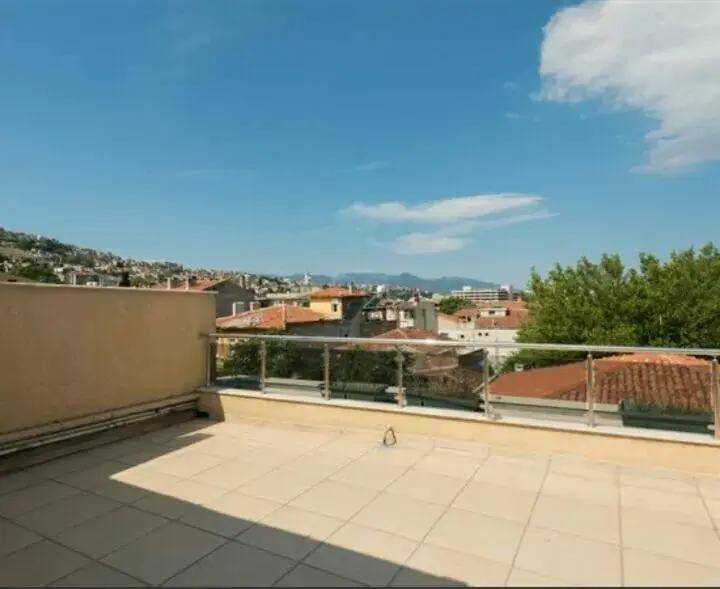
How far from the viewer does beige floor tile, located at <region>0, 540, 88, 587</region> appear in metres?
2.21

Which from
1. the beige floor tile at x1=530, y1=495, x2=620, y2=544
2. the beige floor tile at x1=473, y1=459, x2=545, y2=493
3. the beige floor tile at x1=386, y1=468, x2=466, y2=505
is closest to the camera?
the beige floor tile at x1=530, y1=495, x2=620, y2=544

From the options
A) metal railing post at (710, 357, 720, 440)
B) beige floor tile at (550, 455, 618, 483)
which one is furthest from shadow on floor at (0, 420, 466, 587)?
metal railing post at (710, 357, 720, 440)

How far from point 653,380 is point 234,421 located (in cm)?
448

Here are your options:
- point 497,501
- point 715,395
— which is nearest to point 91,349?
point 497,501

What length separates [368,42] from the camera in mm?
11930

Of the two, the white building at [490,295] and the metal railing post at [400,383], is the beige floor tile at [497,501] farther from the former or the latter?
the white building at [490,295]

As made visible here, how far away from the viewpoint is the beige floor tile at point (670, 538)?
2.41 metres

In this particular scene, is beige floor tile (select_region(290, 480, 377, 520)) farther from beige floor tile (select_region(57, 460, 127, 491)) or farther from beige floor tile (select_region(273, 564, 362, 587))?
beige floor tile (select_region(57, 460, 127, 491))

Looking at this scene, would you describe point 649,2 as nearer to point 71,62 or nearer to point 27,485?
point 27,485

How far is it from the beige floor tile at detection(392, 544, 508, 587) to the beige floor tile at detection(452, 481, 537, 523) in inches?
24.2

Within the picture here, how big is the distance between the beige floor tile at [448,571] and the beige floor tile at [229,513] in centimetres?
108

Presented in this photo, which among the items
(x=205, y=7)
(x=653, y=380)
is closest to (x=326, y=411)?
(x=653, y=380)

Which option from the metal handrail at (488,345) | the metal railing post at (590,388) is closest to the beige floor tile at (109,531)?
the metal handrail at (488,345)

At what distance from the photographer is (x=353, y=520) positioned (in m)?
2.85
